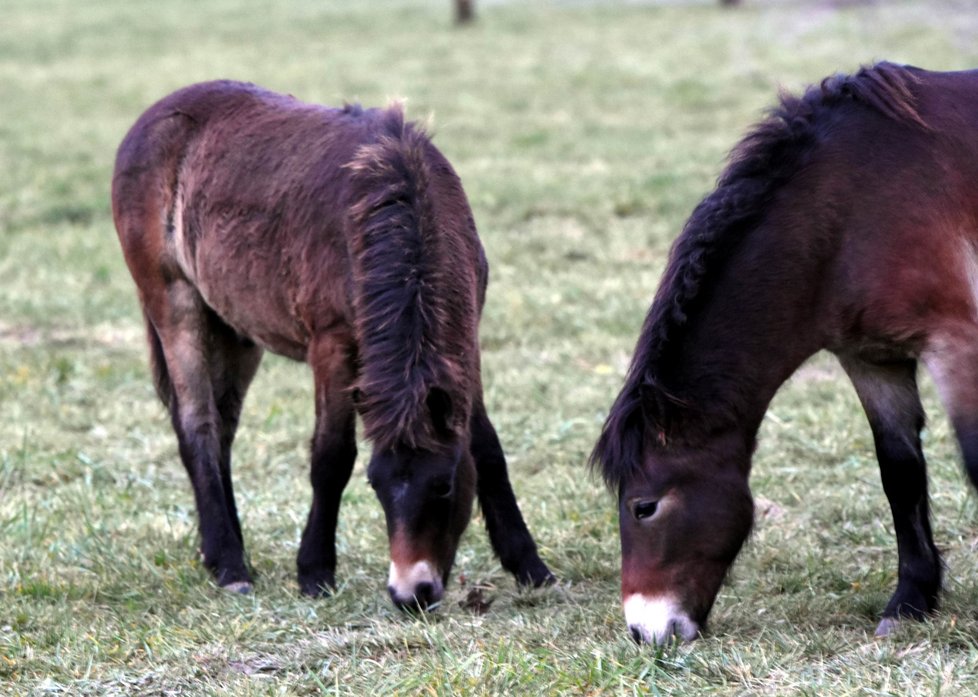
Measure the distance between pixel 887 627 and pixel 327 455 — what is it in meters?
1.93

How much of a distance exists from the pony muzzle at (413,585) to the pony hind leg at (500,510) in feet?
2.19

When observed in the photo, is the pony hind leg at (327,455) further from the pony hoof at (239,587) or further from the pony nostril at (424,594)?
the pony nostril at (424,594)

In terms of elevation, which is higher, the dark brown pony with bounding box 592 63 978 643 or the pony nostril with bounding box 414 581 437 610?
the dark brown pony with bounding box 592 63 978 643

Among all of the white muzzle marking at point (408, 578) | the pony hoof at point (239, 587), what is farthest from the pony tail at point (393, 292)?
the pony hoof at point (239, 587)

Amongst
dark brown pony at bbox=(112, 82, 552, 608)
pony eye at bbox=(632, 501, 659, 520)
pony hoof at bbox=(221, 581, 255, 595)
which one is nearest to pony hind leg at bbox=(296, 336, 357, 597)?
dark brown pony at bbox=(112, 82, 552, 608)

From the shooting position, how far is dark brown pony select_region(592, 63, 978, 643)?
12.3ft

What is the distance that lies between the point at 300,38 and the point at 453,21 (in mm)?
2742

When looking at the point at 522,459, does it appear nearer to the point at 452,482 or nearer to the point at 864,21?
the point at 452,482

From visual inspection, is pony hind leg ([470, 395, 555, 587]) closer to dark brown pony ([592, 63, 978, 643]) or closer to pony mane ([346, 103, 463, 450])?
pony mane ([346, 103, 463, 450])

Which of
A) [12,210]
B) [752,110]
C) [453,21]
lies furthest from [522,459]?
[453,21]

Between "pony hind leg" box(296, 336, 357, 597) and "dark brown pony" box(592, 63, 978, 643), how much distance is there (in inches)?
43.7

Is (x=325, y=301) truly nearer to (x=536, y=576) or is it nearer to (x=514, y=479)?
(x=536, y=576)

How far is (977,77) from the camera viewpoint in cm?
416

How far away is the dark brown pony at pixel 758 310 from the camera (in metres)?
3.74
